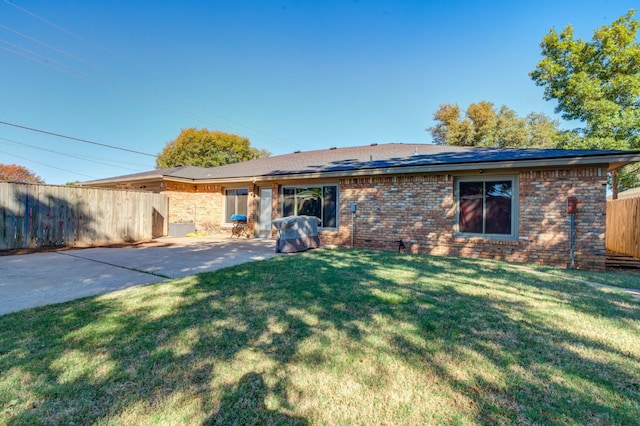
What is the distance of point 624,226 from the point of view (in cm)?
973

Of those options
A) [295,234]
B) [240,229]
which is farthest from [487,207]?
[240,229]

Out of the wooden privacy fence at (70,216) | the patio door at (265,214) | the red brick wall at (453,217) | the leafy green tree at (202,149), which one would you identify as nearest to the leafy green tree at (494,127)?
the red brick wall at (453,217)

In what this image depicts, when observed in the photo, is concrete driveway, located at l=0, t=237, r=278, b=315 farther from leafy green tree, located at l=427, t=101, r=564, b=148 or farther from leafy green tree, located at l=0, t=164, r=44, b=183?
leafy green tree, located at l=0, t=164, r=44, b=183

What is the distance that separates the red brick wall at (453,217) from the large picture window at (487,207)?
24cm

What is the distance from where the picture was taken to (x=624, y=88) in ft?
46.0

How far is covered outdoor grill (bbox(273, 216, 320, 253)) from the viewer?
8508 millimetres

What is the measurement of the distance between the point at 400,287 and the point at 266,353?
275 cm

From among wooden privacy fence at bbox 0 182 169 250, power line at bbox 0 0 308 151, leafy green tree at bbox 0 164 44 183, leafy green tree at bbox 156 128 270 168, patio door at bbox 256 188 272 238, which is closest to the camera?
wooden privacy fence at bbox 0 182 169 250

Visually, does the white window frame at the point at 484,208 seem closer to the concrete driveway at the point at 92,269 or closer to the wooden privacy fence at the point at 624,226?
the wooden privacy fence at the point at 624,226

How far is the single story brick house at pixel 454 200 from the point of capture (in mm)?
7125

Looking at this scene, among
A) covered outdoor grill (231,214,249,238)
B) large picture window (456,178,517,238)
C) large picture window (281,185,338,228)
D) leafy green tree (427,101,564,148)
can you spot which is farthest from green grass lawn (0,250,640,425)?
leafy green tree (427,101,564,148)

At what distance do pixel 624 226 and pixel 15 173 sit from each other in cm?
4476

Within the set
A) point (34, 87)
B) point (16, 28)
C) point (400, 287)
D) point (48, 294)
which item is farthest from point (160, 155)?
point (400, 287)

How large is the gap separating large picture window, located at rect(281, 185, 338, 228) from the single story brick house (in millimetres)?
37
